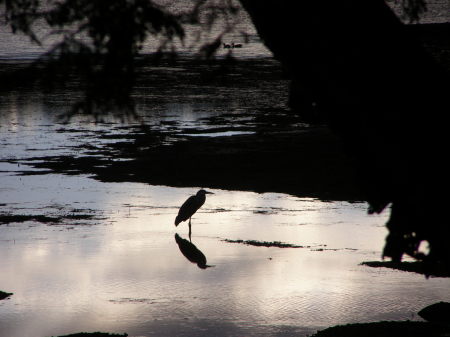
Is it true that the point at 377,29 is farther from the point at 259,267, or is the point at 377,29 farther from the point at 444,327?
Answer: the point at 259,267

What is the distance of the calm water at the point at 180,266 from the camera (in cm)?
985

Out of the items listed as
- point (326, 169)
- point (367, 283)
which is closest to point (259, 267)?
point (367, 283)

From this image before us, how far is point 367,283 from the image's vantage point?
1137 centimetres

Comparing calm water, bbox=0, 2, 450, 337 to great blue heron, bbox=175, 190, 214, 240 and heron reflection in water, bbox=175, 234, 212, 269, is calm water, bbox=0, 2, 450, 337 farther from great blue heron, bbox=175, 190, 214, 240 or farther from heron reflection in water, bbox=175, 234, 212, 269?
great blue heron, bbox=175, 190, 214, 240

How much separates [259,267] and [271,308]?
1.95 meters

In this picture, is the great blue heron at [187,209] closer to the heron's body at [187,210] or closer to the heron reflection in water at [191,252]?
the heron's body at [187,210]

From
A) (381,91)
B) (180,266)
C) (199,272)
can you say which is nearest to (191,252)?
(180,266)

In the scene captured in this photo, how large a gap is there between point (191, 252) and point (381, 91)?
32.7 feet

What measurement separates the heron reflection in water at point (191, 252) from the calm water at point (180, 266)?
10cm

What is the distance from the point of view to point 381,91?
11.1 ft

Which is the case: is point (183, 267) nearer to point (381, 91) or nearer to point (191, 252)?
point (191, 252)

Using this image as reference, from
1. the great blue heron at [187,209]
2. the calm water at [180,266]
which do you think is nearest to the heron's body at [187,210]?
the great blue heron at [187,209]

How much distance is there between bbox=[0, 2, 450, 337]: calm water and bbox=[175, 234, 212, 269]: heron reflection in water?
96mm

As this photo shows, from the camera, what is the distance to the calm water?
985cm
